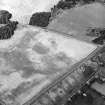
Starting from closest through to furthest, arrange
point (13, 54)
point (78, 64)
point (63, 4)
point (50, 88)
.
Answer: point (50, 88) → point (78, 64) → point (13, 54) → point (63, 4)

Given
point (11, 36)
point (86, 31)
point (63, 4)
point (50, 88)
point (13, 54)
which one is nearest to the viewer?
point (50, 88)

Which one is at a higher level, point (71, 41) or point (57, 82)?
point (71, 41)

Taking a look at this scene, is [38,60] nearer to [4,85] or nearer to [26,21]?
[4,85]

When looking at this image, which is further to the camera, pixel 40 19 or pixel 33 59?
pixel 40 19

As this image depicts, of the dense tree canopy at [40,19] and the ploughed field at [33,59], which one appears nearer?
the ploughed field at [33,59]

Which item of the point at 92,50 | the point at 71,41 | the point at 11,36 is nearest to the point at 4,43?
the point at 11,36

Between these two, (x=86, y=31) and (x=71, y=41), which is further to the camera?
(x=86, y=31)

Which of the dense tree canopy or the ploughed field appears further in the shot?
the dense tree canopy
